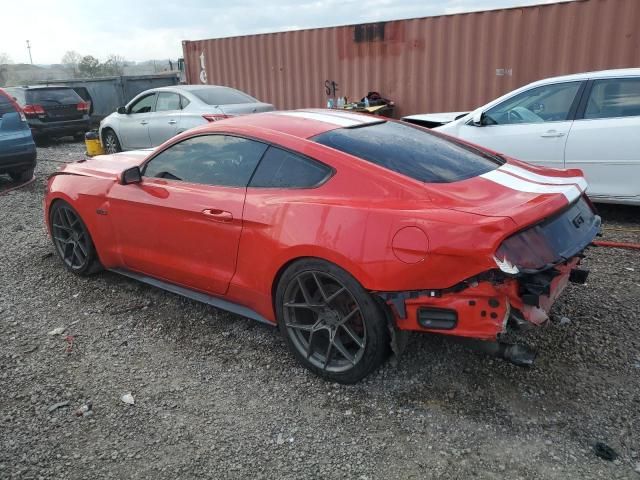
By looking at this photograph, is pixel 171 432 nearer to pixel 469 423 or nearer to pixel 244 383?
pixel 244 383

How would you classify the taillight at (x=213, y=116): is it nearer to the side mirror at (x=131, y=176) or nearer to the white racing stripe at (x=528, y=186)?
the side mirror at (x=131, y=176)

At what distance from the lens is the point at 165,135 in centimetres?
959

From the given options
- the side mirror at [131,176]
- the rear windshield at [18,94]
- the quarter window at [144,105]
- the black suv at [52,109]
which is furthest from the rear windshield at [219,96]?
the rear windshield at [18,94]

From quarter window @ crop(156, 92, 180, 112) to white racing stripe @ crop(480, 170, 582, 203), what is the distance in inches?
292

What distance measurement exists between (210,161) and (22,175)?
23.1 ft

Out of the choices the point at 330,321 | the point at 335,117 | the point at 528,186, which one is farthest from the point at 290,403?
the point at 335,117

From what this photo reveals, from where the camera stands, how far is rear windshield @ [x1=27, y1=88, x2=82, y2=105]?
536 inches

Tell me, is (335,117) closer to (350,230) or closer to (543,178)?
(350,230)

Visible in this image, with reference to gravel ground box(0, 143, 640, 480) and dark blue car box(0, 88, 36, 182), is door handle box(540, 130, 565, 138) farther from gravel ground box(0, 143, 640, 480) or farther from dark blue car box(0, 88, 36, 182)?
dark blue car box(0, 88, 36, 182)

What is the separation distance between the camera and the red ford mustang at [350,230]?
2529 millimetres

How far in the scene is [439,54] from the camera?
387 inches

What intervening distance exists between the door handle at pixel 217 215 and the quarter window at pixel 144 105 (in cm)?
737

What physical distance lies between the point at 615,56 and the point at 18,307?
8.69 metres

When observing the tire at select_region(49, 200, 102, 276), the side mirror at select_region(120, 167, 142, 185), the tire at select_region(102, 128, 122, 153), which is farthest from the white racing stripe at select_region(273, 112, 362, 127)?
the tire at select_region(102, 128, 122, 153)
